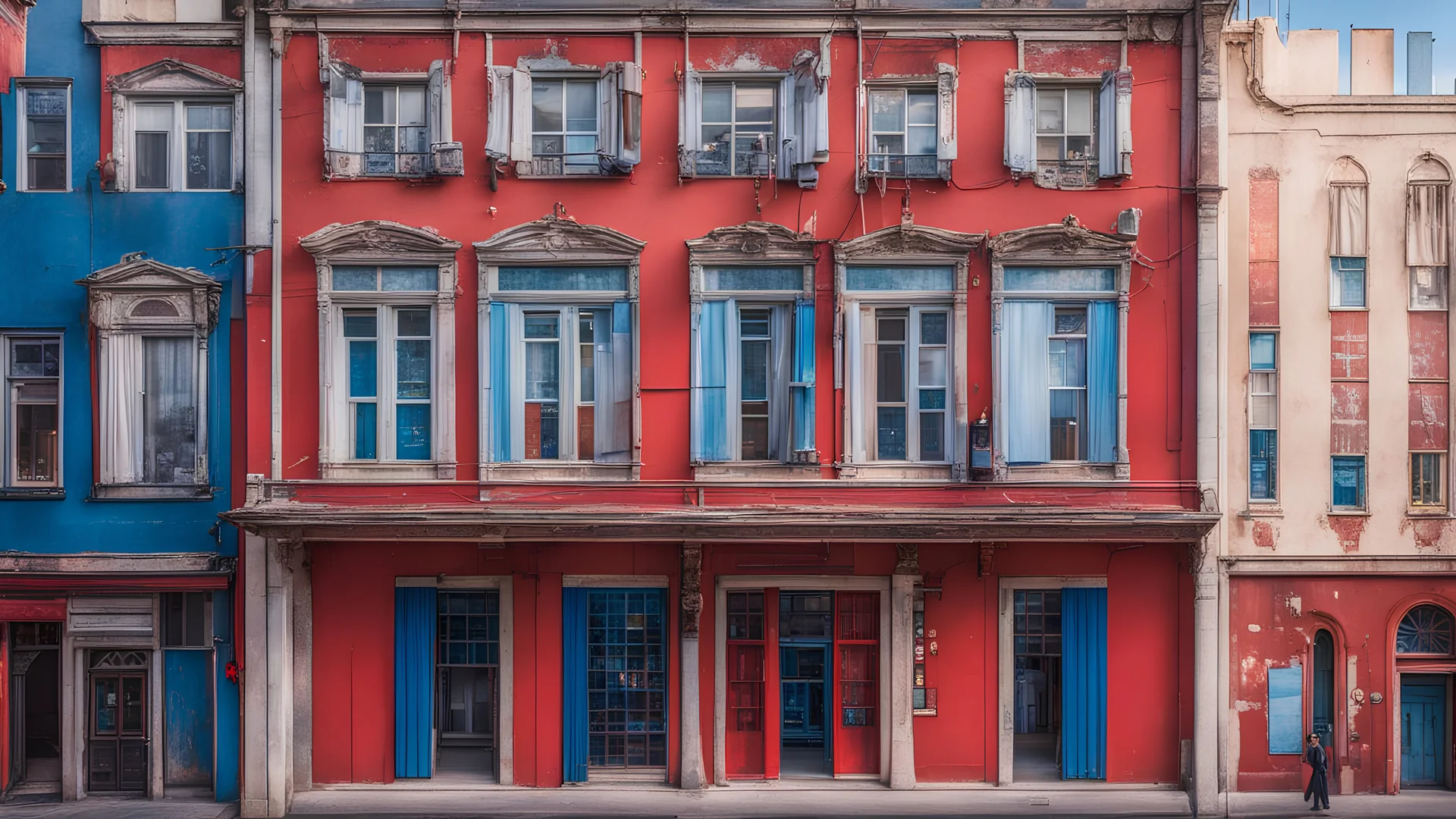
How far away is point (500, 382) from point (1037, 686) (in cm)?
958

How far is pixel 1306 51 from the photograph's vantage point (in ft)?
51.0

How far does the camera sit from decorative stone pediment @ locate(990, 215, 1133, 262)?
14.5 m

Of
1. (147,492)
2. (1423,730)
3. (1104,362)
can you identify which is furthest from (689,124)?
(1423,730)

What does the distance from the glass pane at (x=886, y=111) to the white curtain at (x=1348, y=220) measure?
22.3ft

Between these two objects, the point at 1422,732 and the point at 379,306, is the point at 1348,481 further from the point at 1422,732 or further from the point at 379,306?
the point at 379,306

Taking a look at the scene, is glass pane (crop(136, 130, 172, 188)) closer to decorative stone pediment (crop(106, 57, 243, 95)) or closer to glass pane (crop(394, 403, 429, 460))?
decorative stone pediment (crop(106, 57, 243, 95))

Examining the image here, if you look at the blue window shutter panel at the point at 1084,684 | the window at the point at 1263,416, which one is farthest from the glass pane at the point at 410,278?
the window at the point at 1263,416

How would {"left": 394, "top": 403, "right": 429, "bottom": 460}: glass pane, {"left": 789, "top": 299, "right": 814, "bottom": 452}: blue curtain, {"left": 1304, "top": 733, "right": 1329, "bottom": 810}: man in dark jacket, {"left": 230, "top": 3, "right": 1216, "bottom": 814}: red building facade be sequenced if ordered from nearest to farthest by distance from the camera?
{"left": 1304, "top": 733, "right": 1329, "bottom": 810}: man in dark jacket < {"left": 789, "top": 299, "right": 814, "bottom": 452}: blue curtain < {"left": 230, "top": 3, "right": 1216, "bottom": 814}: red building facade < {"left": 394, "top": 403, "right": 429, "bottom": 460}: glass pane

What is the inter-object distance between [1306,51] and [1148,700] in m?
10.5

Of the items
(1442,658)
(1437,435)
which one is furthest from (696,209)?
(1442,658)

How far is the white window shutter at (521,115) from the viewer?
48.0 feet

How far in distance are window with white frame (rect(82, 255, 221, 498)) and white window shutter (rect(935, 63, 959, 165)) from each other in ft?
36.4

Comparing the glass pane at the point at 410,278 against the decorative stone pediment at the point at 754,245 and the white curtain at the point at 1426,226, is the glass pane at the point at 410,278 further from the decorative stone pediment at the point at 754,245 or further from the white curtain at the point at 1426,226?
the white curtain at the point at 1426,226

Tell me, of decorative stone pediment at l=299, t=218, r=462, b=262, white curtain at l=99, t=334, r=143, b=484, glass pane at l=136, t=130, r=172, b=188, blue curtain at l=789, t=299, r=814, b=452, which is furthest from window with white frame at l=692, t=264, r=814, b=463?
white curtain at l=99, t=334, r=143, b=484
